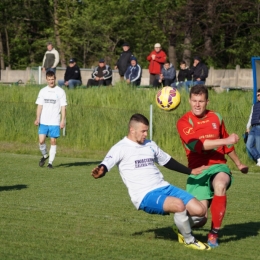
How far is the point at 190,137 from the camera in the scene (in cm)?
824

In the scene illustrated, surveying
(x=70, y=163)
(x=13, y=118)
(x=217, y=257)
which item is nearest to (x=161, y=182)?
(x=217, y=257)

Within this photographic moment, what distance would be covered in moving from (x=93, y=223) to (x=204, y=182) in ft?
5.66

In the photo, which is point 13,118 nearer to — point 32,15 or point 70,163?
point 70,163

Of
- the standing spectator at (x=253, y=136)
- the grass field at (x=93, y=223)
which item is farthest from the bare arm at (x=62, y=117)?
the standing spectator at (x=253, y=136)

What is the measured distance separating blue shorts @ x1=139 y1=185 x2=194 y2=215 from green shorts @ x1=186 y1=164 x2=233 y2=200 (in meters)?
0.45

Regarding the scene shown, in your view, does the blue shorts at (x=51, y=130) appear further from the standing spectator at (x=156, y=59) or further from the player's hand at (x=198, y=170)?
the standing spectator at (x=156, y=59)

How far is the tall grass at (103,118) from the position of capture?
20.1 meters

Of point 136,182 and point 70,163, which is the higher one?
point 136,182

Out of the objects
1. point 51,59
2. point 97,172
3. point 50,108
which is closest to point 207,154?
point 97,172

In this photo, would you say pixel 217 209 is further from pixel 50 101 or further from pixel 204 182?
pixel 50 101

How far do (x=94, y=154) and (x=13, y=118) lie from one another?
11.4 feet

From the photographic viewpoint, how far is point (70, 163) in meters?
17.6

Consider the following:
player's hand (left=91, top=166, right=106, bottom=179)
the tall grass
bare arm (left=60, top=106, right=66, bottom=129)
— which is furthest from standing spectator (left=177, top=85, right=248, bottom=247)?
the tall grass

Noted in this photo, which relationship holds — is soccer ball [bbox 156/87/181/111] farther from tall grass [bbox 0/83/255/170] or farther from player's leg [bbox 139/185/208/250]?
player's leg [bbox 139/185/208/250]
